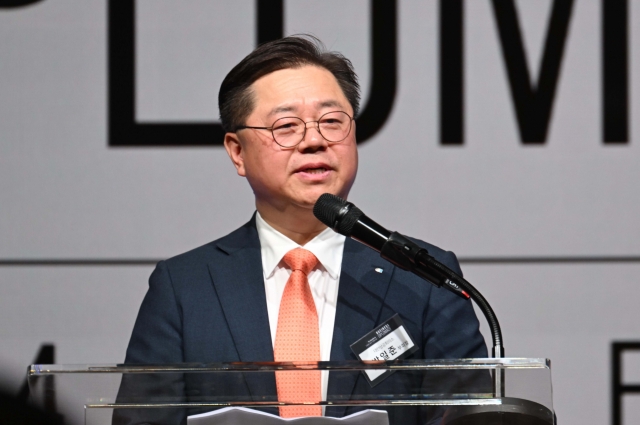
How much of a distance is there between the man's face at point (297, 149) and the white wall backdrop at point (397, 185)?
92cm

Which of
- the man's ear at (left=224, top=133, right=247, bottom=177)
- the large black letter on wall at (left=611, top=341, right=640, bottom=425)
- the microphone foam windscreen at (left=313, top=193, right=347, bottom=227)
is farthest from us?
the large black letter on wall at (left=611, top=341, right=640, bottom=425)

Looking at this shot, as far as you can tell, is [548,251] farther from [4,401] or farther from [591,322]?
[4,401]

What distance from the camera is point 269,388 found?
3.93 ft

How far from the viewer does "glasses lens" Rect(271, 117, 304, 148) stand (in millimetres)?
1726

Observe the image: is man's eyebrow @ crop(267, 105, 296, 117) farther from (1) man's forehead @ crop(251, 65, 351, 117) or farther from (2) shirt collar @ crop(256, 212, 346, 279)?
(2) shirt collar @ crop(256, 212, 346, 279)

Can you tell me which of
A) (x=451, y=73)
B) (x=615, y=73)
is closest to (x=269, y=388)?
(x=451, y=73)

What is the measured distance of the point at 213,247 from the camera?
1.85m

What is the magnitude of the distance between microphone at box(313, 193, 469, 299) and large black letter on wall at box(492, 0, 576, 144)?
55.8 inches

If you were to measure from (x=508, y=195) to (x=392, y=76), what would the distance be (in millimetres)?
534

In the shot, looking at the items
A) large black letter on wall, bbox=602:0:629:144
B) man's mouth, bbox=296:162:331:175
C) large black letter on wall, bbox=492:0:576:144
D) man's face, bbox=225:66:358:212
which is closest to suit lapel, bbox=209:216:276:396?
man's face, bbox=225:66:358:212

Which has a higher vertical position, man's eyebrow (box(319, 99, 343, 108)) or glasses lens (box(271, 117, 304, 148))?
man's eyebrow (box(319, 99, 343, 108))

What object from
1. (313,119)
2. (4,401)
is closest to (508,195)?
(313,119)

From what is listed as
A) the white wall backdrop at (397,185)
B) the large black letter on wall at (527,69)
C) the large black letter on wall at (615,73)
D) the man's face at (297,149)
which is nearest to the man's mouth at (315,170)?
the man's face at (297,149)

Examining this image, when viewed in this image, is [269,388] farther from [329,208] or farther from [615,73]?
[615,73]
